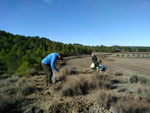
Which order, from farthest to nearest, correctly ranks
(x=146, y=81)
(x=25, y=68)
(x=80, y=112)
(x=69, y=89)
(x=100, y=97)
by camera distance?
(x=25, y=68) → (x=146, y=81) → (x=69, y=89) → (x=100, y=97) → (x=80, y=112)

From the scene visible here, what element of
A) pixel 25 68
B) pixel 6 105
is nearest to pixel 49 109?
pixel 6 105

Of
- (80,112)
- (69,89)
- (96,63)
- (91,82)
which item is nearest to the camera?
(80,112)

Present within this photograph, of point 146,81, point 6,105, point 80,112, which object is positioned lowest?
point 146,81

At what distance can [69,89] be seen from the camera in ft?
11.9

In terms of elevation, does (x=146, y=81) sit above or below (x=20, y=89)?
below

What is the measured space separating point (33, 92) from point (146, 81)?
243 inches

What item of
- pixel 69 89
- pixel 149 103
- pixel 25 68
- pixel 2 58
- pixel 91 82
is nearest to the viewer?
pixel 149 103

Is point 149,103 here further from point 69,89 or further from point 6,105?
point 6,105

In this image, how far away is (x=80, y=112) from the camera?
2443mm

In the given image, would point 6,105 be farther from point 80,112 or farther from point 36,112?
point 80,112

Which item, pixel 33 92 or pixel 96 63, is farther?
pixel 96 63

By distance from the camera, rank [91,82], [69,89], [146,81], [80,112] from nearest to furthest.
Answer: [80,112]
[69,89]
[91,82]
[146,81]

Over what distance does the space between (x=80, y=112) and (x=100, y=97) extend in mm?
804

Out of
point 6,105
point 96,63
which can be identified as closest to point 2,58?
point 96,63
